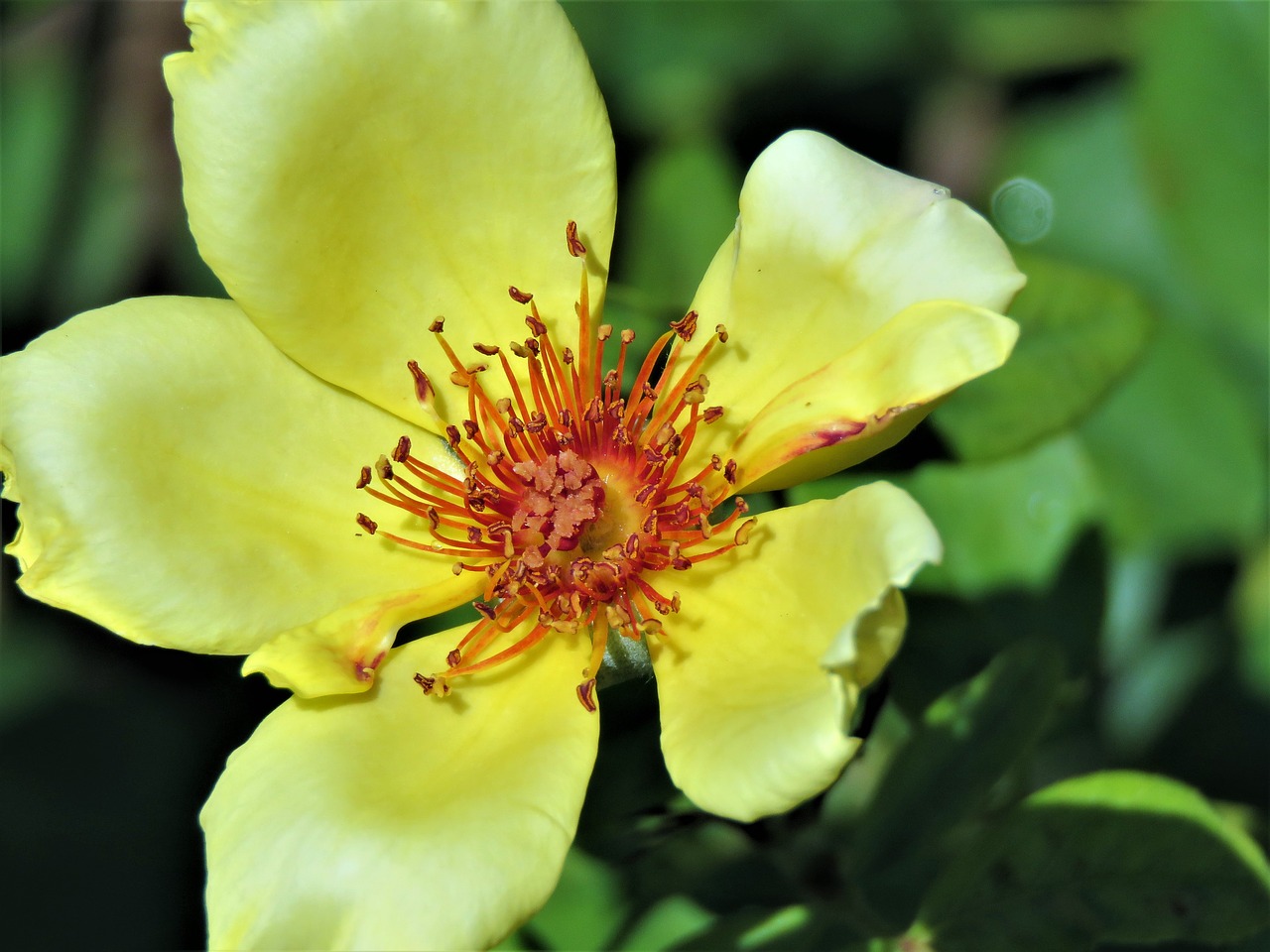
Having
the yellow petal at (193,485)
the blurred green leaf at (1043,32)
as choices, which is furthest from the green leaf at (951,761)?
the blurred green leaf at (1043,32)

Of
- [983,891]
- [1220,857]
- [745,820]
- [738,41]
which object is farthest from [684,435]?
[738,41]

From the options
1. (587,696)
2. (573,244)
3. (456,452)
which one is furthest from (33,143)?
(587,696)

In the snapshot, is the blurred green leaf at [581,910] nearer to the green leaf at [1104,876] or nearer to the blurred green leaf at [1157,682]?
the green leaf at [1104,876]

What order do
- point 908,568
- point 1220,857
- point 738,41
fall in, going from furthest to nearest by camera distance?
point 738,41
point 1220,857
point 908,568

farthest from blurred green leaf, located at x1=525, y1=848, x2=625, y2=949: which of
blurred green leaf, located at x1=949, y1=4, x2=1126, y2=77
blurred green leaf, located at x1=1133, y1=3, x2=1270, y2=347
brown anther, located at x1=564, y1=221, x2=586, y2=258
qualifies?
blurred green leaf, located at x1=949, y1=4, x2=1126, y2=77

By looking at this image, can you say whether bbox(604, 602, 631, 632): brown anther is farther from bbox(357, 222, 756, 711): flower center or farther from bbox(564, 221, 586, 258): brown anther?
bbox(564, 221, 586, 258): brown anther

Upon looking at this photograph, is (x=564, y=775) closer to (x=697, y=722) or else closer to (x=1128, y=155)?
(x=697, y=722)
